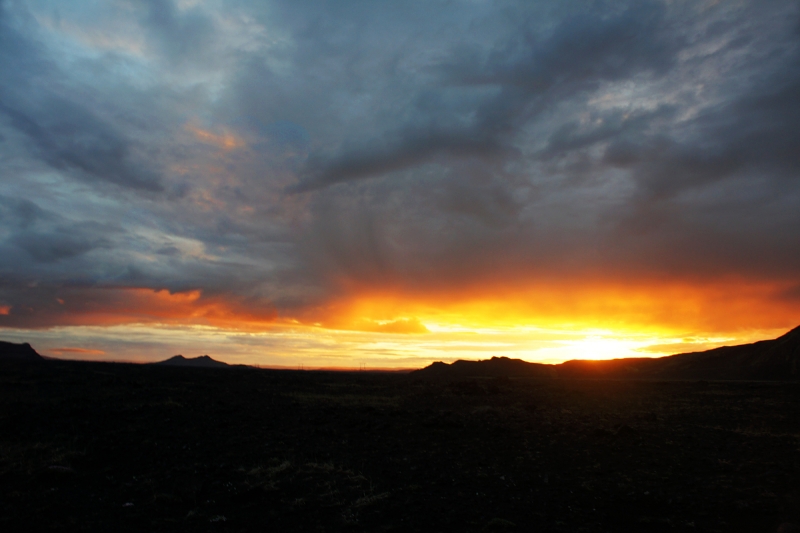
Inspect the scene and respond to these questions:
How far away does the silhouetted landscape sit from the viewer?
12883mm

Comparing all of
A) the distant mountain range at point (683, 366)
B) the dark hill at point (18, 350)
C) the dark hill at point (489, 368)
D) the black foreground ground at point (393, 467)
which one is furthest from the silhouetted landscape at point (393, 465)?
the dark hill at point (18, 350)

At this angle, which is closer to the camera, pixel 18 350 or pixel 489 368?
pixel 489 368

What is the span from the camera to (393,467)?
18.1m

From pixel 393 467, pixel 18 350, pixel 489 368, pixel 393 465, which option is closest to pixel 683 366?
pixel 489 368

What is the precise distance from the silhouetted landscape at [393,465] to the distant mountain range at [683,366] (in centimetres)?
5404

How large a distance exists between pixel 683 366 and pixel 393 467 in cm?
9675

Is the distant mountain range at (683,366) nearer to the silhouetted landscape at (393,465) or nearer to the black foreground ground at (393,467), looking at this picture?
the silhouetted landscape at (393,465)

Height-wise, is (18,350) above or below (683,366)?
above

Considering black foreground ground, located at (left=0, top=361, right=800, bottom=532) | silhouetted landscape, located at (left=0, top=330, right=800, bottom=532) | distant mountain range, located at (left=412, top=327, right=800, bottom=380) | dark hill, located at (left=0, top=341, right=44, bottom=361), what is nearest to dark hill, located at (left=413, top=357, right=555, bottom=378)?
distant mountain range, located at (left=412, top=327, right=800, bottom=380)

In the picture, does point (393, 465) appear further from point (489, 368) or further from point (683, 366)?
point (489, 368)

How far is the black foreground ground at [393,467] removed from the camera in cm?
1286

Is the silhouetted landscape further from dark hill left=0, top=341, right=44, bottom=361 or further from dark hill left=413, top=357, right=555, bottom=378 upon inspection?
dark hill left=0, top=341, right=44, bottom=361

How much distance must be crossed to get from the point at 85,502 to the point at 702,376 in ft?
310

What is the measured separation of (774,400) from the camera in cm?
3584
